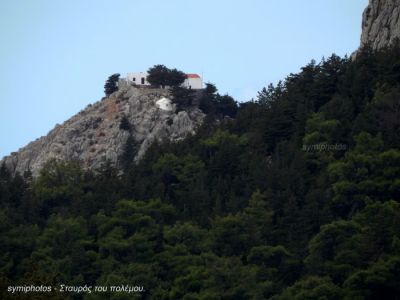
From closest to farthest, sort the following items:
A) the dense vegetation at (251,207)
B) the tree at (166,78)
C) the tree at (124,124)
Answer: the dense vegetation at (251,207), the tree at (124,124), the tree at (166,78)

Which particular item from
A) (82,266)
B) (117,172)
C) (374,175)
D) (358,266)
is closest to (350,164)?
(374,175)

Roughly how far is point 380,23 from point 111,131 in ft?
76.5

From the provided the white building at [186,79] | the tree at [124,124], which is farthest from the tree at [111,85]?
the tree at [124,124]

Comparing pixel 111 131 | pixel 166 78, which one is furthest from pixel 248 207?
pixel 166 78

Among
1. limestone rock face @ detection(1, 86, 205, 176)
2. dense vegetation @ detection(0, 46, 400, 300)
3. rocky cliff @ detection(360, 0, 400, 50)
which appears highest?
rocky cliff @ detection(360, 0, 400, 50)

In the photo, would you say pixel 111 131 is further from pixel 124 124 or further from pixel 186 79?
pixel 186 79

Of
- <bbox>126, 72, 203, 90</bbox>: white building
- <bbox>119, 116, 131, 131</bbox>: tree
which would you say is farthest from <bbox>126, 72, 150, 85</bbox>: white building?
<bbox>119, 116, 131, 131</bbox>: tree

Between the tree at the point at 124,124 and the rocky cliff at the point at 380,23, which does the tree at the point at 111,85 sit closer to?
the tree at the point at 124,124

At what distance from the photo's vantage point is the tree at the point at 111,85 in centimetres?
11256

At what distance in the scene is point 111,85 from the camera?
113 metres

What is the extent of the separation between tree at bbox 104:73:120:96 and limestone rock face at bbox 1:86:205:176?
3.22 m

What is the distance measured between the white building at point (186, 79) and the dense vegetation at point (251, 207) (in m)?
14.2

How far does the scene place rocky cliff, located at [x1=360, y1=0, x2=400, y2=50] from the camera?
296 feet

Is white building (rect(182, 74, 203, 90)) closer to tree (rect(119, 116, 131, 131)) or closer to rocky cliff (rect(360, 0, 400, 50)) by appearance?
tree (rect(119, 116, 131, 131))
